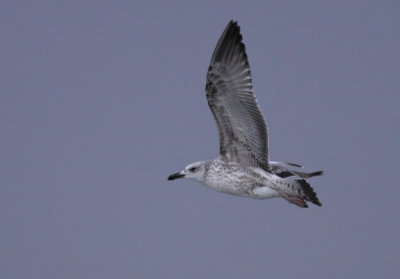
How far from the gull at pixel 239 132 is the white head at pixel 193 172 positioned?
0.78ft

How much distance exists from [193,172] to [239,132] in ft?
3.22

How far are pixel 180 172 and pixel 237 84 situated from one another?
171cm

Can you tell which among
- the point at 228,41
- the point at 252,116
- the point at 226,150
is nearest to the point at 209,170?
the point at 226,150

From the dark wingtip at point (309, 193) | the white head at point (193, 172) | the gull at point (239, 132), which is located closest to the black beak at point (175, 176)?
the white head at point (193, 172)

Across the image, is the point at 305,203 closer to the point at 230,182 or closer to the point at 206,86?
the point at 230,182

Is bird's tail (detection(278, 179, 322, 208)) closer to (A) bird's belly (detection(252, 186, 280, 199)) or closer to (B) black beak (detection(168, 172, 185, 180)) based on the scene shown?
(A) bird's belly (detection(252, 186, 280, 199))

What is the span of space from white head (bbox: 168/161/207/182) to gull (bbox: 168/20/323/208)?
0.78ft

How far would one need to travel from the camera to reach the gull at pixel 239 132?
9266 millimetres

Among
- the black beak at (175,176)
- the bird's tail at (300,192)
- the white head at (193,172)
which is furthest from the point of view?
the black beak at (175,176)

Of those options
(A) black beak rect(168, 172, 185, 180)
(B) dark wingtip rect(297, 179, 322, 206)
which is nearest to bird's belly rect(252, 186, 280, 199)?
(B) dark wingtip rect(297, 179, 322, 206)

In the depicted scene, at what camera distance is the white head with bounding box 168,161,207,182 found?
32.0 ft

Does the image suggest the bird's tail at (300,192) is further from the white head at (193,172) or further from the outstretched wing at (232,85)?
the white head at (193,172)

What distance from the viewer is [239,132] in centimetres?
944

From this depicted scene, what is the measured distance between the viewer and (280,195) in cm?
927
